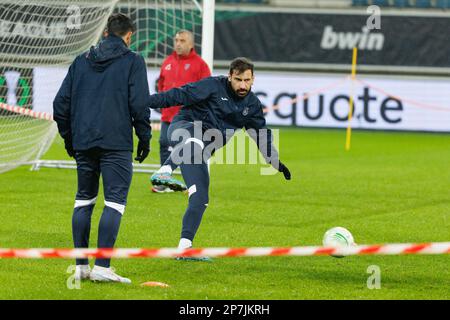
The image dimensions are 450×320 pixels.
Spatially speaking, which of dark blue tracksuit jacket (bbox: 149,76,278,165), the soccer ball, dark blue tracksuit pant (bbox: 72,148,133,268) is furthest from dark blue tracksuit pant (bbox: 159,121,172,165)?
dark blue tracksuit pant (bbox: 72,148,133,268)

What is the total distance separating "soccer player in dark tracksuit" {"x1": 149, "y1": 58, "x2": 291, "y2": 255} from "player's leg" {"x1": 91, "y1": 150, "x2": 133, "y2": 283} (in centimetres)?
112

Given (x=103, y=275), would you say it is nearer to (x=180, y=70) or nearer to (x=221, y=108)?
(x=221, y=108)

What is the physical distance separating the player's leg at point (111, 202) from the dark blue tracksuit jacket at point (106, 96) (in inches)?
4.5

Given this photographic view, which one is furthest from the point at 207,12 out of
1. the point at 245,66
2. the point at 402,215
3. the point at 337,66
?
the point at 337,66

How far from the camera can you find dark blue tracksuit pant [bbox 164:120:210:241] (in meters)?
8.88

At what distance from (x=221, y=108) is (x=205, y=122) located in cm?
22

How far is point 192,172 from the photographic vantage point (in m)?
9.03

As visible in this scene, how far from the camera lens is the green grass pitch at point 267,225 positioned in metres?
7.70

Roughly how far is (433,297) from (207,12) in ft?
24.7

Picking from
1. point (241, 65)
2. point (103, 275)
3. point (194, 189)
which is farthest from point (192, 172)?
point (103, 275)

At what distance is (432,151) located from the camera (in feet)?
66.5

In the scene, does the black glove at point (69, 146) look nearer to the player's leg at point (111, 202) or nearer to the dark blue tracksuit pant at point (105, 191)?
the dark blue tracksuit pant at point (105, 191)

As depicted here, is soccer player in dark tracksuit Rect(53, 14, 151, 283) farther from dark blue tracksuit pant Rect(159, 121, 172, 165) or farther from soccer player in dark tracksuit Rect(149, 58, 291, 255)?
dark blue tracksuit pant Rect(159, 121, 172, 165)

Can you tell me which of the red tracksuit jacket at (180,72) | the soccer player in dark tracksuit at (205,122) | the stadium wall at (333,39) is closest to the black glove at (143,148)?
the soccer player in dark tracksuit at (205,122)
